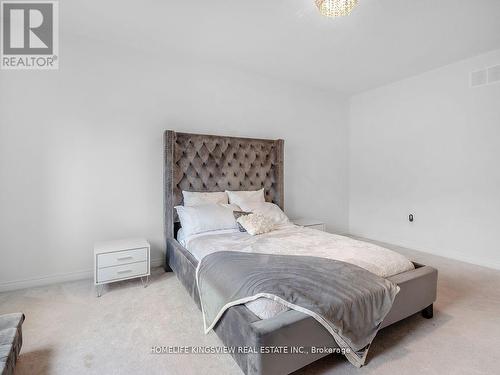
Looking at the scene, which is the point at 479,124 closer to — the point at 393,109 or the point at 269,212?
the point at 393,109

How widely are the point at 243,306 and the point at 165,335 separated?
82cm

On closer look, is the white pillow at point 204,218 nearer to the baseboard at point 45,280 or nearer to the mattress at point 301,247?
the mattress at point 301,247

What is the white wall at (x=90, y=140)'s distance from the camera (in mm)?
2656

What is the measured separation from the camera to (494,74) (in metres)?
3.26

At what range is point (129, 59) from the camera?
3.13 m

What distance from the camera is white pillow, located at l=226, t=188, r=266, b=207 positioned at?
345 centimetres

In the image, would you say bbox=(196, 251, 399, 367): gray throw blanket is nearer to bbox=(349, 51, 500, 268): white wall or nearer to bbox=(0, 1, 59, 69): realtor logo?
bbox=(349, 51, 500, 268): white wall

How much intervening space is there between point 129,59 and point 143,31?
19.7 inches

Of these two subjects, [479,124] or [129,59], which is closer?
[129,59]

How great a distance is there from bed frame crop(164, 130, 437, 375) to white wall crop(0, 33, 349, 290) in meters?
0.26

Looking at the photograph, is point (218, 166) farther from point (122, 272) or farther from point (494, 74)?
point (494, 74)

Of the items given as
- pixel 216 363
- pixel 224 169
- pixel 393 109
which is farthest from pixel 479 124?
pixel 216 363

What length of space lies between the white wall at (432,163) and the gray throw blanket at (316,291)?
8.83 feet

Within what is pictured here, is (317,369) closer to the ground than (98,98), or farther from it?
closer to the ground
